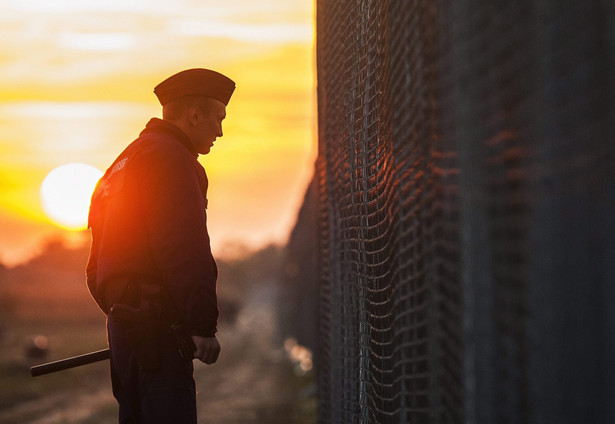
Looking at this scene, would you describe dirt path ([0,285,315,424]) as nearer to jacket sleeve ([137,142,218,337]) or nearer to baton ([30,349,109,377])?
baton ([30,349,109,377])

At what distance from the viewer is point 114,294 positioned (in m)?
4.09

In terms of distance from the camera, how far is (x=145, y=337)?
13.1 feet

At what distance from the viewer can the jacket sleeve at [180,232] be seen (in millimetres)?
3896

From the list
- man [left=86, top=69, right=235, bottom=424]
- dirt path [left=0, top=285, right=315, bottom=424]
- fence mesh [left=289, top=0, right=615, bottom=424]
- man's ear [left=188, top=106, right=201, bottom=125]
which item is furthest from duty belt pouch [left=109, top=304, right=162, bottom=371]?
dirt path [left=0, top=285, right=315, bottom=424]

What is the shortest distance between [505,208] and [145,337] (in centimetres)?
221


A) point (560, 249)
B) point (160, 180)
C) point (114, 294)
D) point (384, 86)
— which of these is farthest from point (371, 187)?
point (560, 249)

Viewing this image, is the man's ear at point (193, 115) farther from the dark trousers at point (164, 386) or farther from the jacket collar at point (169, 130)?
the dark trousers at point (164, 386)

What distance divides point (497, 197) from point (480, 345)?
0.33 m

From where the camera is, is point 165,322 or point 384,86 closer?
point 384,86

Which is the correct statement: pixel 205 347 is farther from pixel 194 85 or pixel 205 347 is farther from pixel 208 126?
pixel 194 85

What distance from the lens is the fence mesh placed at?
1.83m

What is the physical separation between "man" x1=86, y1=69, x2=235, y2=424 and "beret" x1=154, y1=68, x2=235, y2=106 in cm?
18

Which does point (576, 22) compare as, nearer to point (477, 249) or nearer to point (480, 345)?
point (477, 249)

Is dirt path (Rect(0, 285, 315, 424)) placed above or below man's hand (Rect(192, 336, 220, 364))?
below
